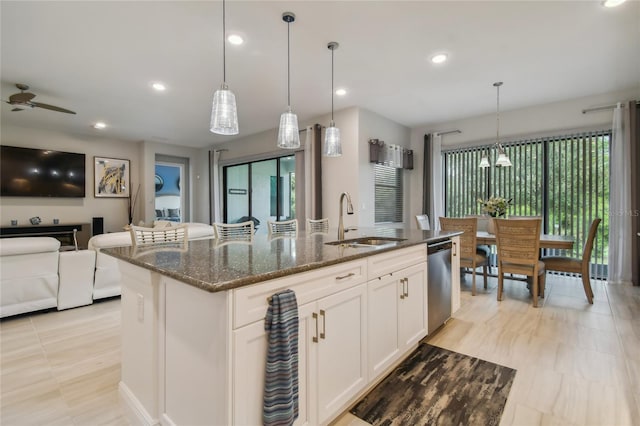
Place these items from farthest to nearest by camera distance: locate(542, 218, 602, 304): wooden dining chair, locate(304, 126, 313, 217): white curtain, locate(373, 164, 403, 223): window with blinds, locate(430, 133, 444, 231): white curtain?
locate(430, 133, 444, 231): white curtain
locate(373, 164, 403, 223): window with blinds
locate(304, 126, 313, 217): white curtain
locate(542, 218, 602, 304): wooden dining chair

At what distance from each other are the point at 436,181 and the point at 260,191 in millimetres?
3844

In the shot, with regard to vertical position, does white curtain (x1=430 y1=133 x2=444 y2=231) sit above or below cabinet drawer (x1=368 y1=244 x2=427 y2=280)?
above

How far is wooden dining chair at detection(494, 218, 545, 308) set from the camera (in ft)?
11.0

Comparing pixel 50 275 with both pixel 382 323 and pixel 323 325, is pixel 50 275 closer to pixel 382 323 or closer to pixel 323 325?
pixel 323 325

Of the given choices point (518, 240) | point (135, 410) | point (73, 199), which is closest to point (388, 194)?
point (518, 240)

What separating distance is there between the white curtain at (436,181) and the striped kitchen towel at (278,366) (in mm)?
5069

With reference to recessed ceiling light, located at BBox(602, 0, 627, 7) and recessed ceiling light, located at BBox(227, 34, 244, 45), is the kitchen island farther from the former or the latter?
recessed ceiling light, located at BBox(602, 0, 627, 7)

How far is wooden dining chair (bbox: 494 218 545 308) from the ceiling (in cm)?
181

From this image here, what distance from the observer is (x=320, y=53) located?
313 centimetres

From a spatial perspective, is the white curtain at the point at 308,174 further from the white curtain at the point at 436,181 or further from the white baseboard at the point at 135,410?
the white baseboard at the point at 135,410

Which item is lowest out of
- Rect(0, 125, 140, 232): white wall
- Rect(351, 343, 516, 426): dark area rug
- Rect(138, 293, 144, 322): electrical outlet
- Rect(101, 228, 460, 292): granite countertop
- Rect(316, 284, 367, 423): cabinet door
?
Rect(351, 343, 516, 426): dark area rug

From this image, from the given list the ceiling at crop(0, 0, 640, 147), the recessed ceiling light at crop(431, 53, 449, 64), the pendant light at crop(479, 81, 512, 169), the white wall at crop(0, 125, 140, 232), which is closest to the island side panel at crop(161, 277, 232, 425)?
the ceiling at crop(0, 0, 640, 147)

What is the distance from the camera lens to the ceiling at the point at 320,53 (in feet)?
8.18

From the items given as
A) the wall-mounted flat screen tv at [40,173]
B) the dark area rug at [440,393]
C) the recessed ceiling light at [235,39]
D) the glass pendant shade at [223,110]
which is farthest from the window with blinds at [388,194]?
the wall-mounted flat screen tv at [40,173]
